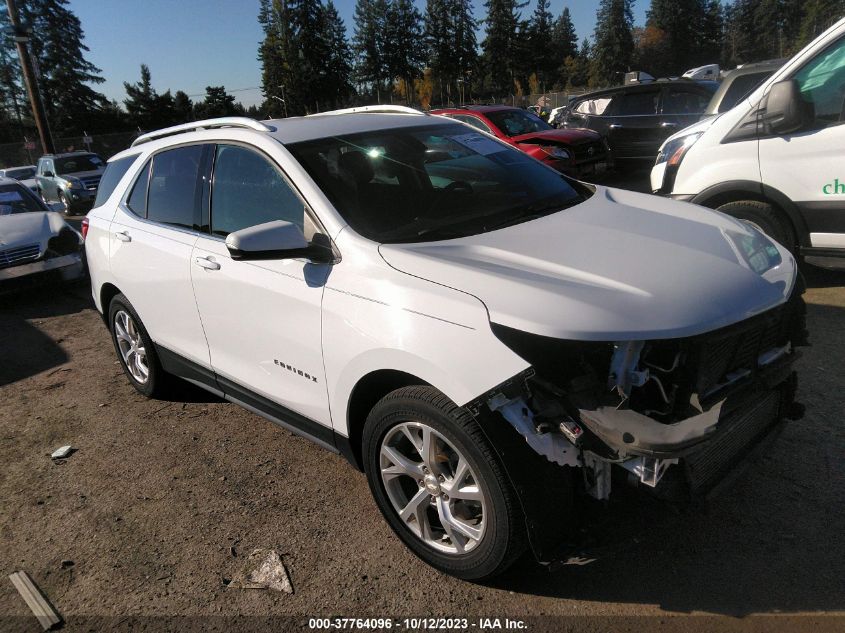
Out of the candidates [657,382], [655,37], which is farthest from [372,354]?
[655,37]

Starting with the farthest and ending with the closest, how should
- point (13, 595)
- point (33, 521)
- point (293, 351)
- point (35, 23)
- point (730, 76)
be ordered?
point (35, 23) < point (730, 76) < point (33, 521) < point (293, 351) < point (13, 595)

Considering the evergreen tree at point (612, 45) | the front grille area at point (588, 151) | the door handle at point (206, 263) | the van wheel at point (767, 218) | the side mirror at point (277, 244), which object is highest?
the evergreen tree at point (612, 45)

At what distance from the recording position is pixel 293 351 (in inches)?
113

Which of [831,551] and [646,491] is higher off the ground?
[646,491]

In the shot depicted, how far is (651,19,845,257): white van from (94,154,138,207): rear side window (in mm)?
4620

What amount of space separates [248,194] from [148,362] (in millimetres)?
1745

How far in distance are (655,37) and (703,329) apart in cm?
12739

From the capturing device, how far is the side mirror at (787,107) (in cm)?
466

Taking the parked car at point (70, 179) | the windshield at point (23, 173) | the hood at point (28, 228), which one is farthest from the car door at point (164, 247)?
the windshield at point (23, 173)

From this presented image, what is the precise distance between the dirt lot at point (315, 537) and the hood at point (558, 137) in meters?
6.93

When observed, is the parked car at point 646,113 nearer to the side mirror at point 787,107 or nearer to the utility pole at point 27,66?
the side mirror at point 787,107

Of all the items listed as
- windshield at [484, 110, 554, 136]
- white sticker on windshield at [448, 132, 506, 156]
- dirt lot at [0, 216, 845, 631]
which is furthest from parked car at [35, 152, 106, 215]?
white sticker on windshield at [448, 132, 506, 156]

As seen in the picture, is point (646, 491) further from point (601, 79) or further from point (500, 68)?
point (601, 79)

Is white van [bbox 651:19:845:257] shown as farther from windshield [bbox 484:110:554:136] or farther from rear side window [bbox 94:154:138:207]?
windshield [bbox 484:110:554:136]
